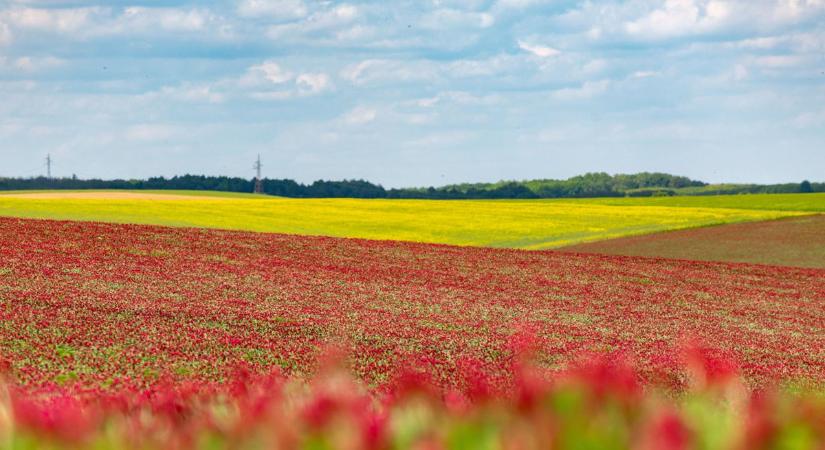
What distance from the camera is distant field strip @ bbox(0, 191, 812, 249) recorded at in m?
61.0

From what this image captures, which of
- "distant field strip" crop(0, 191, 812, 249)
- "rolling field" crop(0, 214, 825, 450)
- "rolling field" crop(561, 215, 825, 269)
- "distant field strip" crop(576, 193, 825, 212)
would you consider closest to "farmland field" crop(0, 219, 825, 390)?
"rolling field" crop(0, 214, 825, 450)

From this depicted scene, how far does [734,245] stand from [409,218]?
74.0 ft

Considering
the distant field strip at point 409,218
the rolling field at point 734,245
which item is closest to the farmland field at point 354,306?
the rolling field at point 734,245

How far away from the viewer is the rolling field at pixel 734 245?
53.7 metres

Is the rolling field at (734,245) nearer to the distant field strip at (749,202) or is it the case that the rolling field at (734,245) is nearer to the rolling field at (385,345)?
the rolling field at (385,345)

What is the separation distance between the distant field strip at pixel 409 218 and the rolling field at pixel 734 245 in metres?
2.63

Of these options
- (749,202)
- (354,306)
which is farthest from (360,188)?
(354,306)

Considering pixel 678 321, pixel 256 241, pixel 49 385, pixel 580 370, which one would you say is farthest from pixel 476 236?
pixel 580 370

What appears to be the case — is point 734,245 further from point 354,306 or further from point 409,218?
point 354,306

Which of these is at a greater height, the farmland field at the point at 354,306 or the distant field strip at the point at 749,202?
the distant field strip at the point at 749,202

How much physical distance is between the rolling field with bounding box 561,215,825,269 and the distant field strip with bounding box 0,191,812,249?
8.63 feet

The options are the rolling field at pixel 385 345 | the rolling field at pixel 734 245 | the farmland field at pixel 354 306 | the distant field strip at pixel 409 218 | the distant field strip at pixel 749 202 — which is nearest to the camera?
the rolling field at pixel 385 345

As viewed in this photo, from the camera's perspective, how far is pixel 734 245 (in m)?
58.6

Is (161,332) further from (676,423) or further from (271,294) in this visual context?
(676,423)
